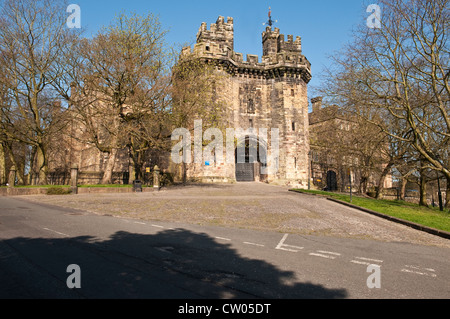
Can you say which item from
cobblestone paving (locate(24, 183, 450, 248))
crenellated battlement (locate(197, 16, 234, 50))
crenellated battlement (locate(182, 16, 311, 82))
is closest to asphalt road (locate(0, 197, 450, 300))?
cobblestone paving (locate(24, 183, 450, 248))

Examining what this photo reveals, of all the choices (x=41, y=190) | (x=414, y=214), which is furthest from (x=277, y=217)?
(x=41, y=190)

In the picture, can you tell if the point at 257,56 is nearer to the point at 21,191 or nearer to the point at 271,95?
the point at 271,95

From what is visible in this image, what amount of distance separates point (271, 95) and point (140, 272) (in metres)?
31.4

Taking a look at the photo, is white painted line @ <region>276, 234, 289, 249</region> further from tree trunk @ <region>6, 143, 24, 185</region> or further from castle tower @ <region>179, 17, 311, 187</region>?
tree trunk @ <region>6, 143, 24, 185</region>

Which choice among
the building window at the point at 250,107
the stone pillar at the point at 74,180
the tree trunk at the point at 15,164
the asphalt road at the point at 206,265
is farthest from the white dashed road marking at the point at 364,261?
the tree trunk at the point at 15,164

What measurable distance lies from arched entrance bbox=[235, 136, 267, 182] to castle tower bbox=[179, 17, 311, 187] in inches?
4.6

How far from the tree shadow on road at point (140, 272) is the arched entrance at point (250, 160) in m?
27.1

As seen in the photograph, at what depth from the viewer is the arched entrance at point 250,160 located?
33188mm

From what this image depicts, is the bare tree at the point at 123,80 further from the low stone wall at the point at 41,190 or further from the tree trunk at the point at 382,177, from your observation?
the tree trunk at the point at 382,177

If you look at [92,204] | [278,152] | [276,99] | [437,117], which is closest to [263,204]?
[92,204]

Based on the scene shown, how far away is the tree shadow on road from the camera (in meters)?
3.66
